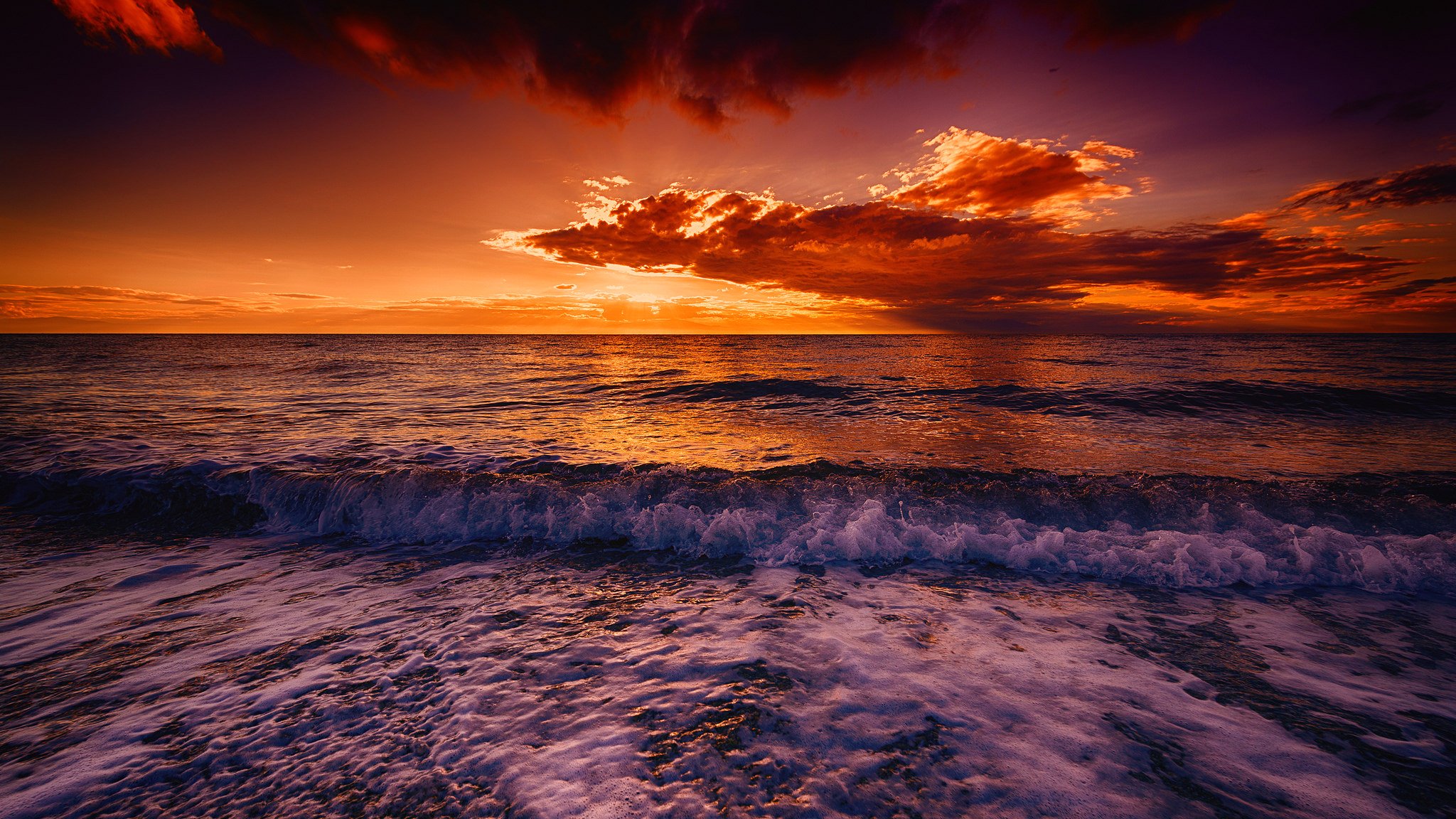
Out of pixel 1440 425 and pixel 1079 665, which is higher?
pixel 1440 425

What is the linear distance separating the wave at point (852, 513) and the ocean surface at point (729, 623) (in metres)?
0.06

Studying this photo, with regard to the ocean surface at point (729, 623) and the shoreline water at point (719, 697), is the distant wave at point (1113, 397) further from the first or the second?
the shoreline water at point (719, 697)

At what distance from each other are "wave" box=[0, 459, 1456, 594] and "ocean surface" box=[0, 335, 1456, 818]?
0.06 meters

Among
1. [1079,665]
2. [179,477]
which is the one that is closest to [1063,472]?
[1079,665]

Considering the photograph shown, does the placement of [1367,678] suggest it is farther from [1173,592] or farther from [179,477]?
[179,477]

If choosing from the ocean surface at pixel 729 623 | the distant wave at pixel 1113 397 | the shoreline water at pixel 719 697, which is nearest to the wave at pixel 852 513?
the ocean surface at pixel 729 623

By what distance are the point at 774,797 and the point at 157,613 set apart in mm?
6545

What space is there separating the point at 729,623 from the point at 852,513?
119 inches

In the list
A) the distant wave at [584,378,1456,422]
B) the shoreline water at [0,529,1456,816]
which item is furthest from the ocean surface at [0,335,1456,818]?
the distant wave at [584,378,1456,422]

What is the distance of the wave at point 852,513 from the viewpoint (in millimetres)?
5883

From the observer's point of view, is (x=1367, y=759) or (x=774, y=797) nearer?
(x=774, y=797)

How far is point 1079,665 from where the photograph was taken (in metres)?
4.05

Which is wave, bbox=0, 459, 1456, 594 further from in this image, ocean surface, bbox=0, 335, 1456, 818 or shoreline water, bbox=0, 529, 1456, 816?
shoreline water, bbox=0, 529, 1456, 816

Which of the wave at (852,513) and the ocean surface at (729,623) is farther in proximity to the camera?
the wave at (852,513)
